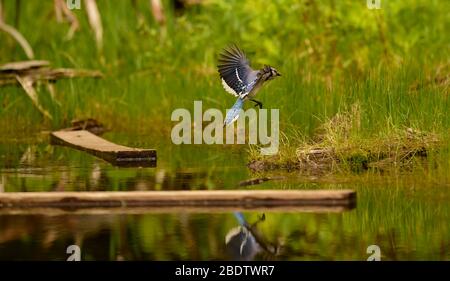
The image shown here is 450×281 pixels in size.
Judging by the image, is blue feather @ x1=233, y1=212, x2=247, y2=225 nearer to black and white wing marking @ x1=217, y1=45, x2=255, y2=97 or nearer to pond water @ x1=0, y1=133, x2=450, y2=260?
pond water @ x1=0, y1=133, x2=450, y2=260

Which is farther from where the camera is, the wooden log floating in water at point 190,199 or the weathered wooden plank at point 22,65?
the weathered wooden plank at point 22,65

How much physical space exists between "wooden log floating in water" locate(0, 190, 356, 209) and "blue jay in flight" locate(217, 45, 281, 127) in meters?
2.47

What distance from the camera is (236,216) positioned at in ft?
29.4

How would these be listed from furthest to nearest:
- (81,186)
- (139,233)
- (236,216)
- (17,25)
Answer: (17,25) < (81,186) < (236,216) < (139,233)

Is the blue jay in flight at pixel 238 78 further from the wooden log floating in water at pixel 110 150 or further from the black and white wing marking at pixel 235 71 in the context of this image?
the wooden log floating in water at pixel 110 150

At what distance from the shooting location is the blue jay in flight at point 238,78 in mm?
11570

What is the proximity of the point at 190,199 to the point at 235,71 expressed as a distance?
9.08ft

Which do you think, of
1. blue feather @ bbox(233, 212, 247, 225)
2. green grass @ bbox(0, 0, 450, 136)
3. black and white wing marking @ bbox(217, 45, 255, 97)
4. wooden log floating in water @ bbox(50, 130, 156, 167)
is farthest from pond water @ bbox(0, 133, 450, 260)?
green grass @ bbox(0, 0, 450, 136)

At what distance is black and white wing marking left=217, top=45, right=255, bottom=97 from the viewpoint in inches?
A: 459

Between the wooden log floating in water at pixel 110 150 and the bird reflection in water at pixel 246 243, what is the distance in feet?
11.6

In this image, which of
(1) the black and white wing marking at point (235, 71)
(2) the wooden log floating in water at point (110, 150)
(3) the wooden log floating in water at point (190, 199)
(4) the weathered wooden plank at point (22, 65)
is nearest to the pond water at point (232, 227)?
(3) the wooden log floating in water at point (190, 199)
